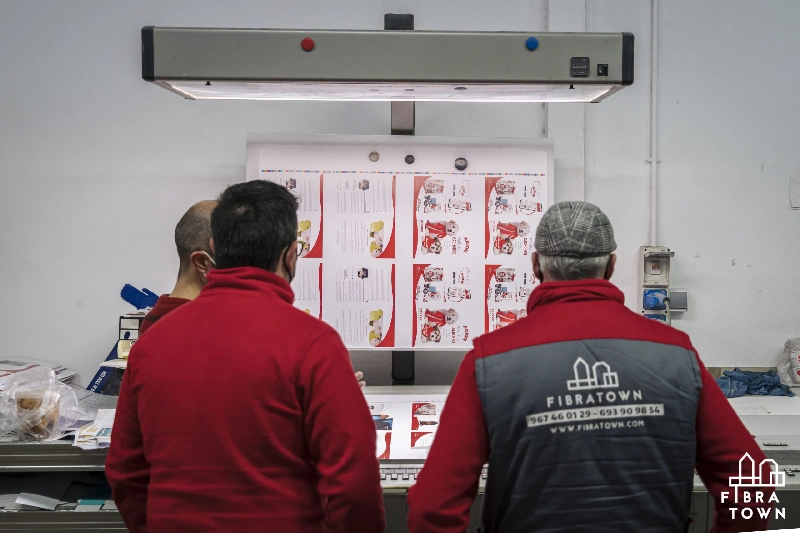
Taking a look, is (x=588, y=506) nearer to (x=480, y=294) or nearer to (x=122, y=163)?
(x=480, y=294)

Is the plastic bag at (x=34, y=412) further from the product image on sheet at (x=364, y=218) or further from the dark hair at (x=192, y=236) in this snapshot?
the product image on sheet at (x=364, y=218)

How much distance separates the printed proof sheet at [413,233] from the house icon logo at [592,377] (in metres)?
1.31

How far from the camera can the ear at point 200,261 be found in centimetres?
160

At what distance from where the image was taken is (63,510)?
1941 mm

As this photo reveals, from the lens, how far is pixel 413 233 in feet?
8.06

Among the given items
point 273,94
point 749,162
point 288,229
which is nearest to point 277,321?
point 288,229

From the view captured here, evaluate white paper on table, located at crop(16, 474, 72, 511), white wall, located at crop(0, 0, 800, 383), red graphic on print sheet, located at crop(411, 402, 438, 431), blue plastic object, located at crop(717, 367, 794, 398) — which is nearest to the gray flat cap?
red graphic on print sheet, located at crop(411, 402, 438, 431)

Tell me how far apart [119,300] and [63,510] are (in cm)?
90

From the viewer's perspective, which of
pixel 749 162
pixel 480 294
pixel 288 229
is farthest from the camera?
pixel 749 162

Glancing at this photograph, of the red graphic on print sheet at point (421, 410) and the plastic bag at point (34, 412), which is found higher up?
the plastic bag at point (34, 412)

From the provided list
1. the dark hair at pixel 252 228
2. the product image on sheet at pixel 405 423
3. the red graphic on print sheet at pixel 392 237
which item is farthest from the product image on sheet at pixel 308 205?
the dark hair at pixel 252 228

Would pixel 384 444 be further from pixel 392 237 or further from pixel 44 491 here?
pixel 44 491

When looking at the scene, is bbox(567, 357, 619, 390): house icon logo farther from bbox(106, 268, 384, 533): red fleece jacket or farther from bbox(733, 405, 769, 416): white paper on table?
bbox(733, 405, 769, 416): white paper on table

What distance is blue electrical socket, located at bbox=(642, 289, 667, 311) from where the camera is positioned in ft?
8.41
